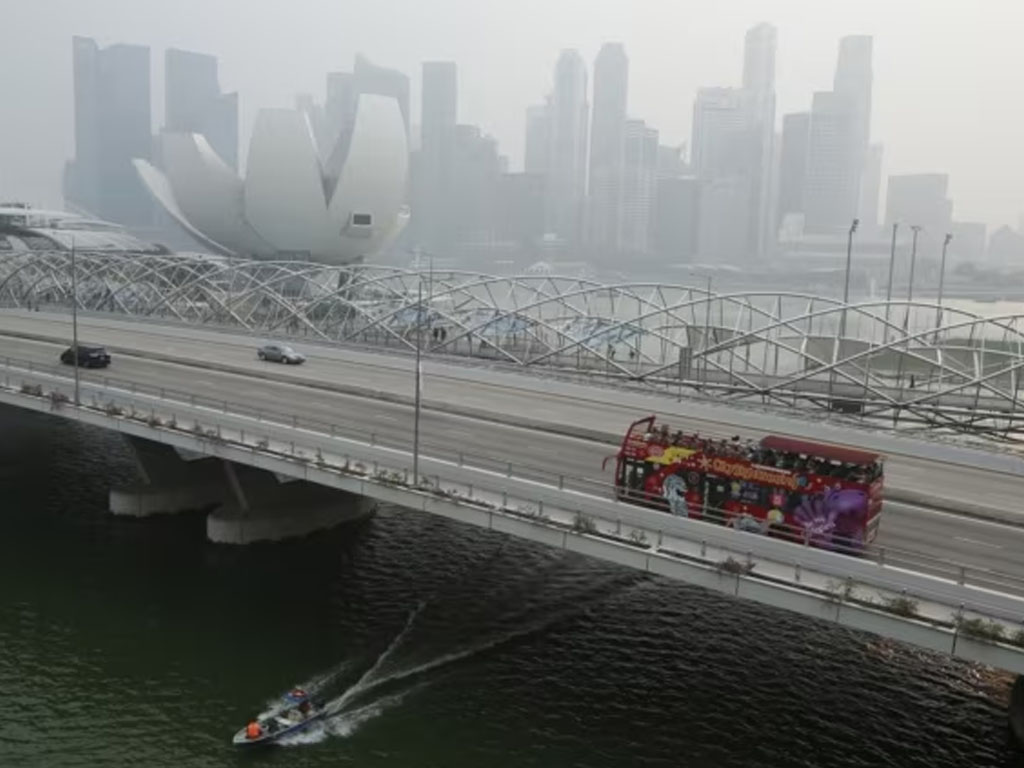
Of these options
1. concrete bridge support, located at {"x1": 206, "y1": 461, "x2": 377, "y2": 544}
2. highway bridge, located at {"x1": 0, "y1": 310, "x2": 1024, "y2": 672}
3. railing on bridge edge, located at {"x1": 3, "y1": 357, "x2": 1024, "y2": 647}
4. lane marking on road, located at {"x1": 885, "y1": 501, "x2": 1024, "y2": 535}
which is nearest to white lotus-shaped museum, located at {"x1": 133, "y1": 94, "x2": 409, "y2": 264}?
highway bridge, located at {"x1": 0, "y1": 310, "x2": 1024, "y2": 672}

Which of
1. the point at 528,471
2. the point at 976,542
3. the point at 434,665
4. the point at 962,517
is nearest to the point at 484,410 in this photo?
the point at 528,471

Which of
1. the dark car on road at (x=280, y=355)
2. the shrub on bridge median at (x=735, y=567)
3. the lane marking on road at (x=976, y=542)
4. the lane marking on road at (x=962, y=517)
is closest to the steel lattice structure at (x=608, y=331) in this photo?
the dark car on road at (x=280, y=355)

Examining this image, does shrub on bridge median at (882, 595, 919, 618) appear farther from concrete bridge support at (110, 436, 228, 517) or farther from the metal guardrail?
concrete bridge support at (110, 436, 228, 517)

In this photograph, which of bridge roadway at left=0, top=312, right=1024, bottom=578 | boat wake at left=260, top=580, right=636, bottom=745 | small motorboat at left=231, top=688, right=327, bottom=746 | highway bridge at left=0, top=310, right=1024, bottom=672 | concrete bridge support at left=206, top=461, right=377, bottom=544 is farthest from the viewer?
concrete bridge support at left=206, top=461, right=377, bottom=544

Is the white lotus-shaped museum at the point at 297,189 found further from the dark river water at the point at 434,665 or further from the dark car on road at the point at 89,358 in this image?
the dark river water at the point at 434,665

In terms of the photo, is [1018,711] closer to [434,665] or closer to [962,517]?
[962,517]

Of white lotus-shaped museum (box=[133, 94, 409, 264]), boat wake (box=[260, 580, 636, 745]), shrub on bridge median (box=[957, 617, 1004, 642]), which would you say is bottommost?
boat wake (box=[260, 580, 636, 745])
